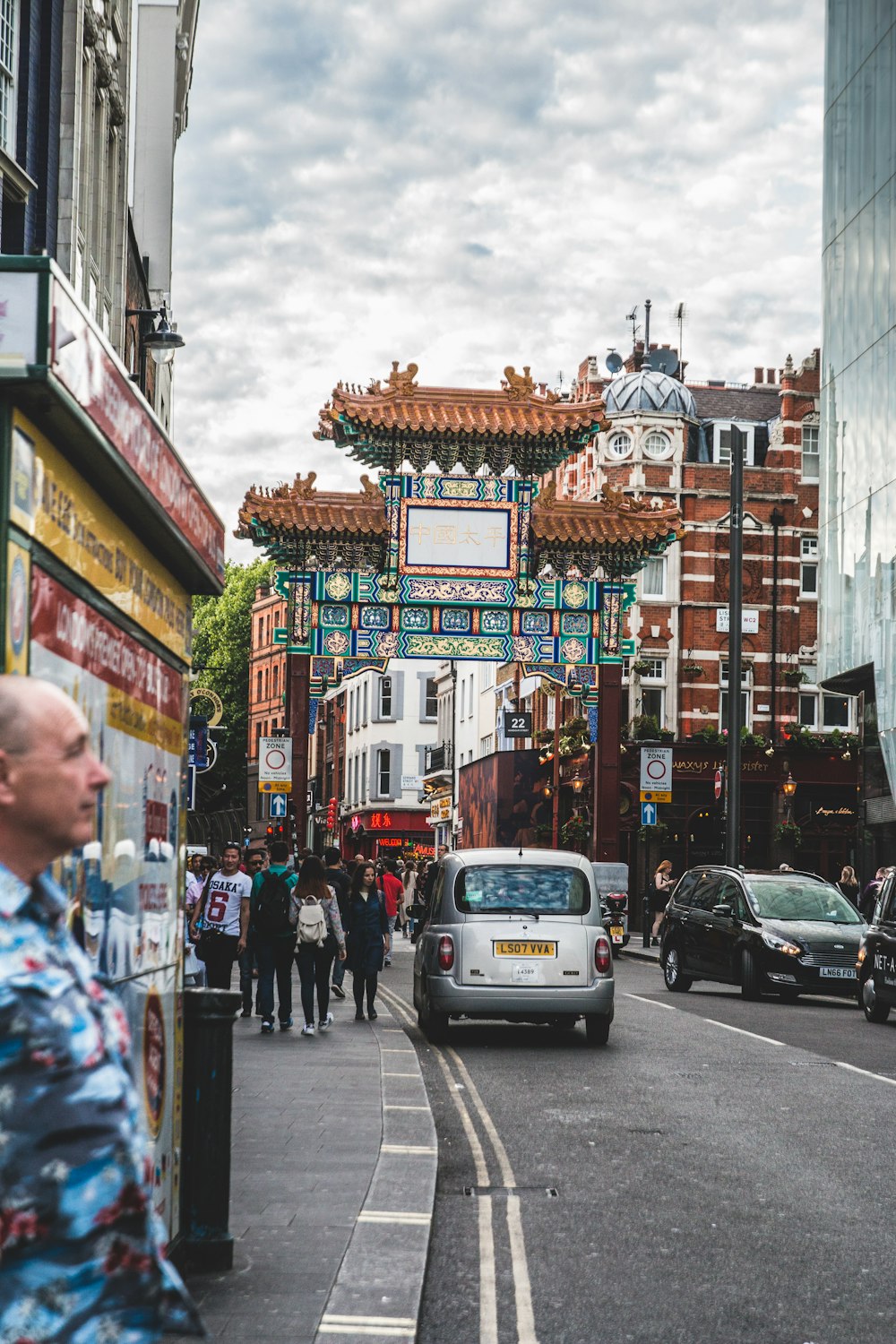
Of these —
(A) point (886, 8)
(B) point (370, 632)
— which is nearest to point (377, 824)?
(B) point (370, 632)

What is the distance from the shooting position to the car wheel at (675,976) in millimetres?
25062

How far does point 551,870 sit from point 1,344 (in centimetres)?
1352

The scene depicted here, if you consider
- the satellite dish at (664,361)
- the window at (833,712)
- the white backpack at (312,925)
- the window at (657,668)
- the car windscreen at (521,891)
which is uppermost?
the satellite dish at (664,361)

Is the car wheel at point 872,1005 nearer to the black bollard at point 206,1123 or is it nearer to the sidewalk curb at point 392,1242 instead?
the sidewalk curb at point 392,1242

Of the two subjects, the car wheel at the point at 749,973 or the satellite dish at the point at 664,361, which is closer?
the car wheel at the point at 749,973

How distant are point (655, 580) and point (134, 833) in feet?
191

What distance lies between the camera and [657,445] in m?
65.1

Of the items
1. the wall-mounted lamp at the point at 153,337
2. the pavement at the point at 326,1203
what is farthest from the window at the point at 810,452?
the pavement at the point at 326,1203

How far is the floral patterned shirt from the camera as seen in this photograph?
8.80ft

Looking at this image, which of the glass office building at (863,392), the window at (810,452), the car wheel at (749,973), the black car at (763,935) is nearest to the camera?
the black car at (763,935)

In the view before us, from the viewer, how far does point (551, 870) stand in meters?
17.0

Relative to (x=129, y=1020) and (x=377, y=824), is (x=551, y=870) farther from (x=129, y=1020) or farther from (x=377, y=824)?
(x=377, y=824)

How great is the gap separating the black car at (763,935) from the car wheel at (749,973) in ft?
0.04

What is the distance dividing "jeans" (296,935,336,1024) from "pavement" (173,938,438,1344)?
3.26m
